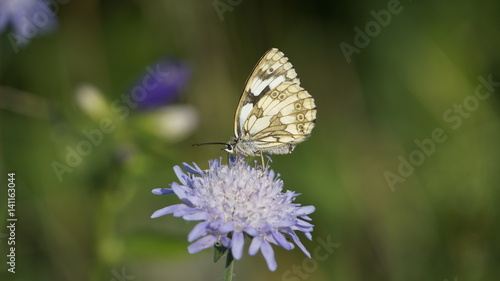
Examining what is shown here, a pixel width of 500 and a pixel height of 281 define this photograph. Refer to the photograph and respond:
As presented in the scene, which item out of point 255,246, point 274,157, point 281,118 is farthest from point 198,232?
point 274,157

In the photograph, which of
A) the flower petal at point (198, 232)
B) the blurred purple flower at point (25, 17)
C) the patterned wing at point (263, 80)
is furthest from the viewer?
the blurred purple flower at point (25, 17)

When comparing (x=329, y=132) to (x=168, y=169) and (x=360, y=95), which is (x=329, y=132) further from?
(x=168, y=169)

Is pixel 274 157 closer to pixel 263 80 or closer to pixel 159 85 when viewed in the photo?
pixel 159 85

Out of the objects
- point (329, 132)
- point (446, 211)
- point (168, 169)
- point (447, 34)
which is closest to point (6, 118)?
point (168, 169)

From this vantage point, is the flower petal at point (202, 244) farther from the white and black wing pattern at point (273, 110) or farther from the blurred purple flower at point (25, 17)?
the blurred purple flower at point (25, 17)

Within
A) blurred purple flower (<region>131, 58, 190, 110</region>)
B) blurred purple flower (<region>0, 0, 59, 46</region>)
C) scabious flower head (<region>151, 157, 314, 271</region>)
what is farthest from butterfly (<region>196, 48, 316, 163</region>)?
blurred purple flower (<region>0, 0, 59, 46</region>)

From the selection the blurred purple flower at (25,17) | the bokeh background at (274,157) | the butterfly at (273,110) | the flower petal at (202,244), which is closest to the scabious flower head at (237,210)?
the flower petal at (202,244)

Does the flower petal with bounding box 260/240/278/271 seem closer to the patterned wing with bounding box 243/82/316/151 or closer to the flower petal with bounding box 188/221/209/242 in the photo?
the flower petal with bounding box 188/221/209/242
